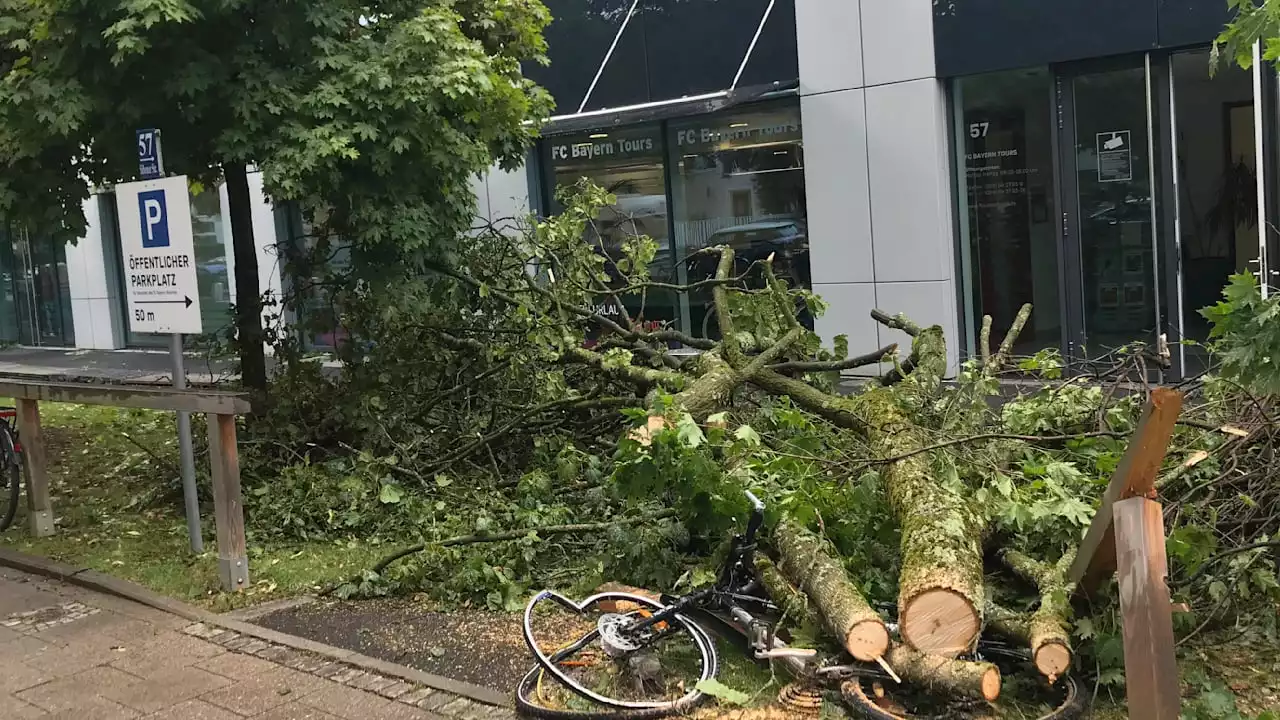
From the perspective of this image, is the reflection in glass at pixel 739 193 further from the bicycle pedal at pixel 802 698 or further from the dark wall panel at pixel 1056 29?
the bicycle pedal at pixel 802 698

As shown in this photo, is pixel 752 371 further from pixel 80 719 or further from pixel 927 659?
pixel 80 719

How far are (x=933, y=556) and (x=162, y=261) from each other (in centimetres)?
462

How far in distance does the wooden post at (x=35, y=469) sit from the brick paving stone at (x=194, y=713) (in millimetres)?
3714

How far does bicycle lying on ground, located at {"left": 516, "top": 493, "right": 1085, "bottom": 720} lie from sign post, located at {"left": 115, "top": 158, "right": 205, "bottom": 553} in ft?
9.56

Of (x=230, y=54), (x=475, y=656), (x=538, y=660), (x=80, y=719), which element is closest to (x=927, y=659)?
(x=538, y=660)

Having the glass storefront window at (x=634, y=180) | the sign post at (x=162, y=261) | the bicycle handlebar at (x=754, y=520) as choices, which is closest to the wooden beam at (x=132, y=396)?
the sign post at (x=162, y=261)

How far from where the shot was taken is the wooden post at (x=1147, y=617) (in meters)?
3.38

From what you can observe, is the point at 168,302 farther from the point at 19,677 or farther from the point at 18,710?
the point at 18,710

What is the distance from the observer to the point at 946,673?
151 inches

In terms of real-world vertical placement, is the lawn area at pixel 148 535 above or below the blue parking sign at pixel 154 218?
below

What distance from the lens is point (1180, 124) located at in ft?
33.3

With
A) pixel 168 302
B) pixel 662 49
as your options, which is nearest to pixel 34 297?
pixel 662 49

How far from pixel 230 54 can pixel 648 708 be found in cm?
520

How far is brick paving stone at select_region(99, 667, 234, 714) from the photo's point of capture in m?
4.65
